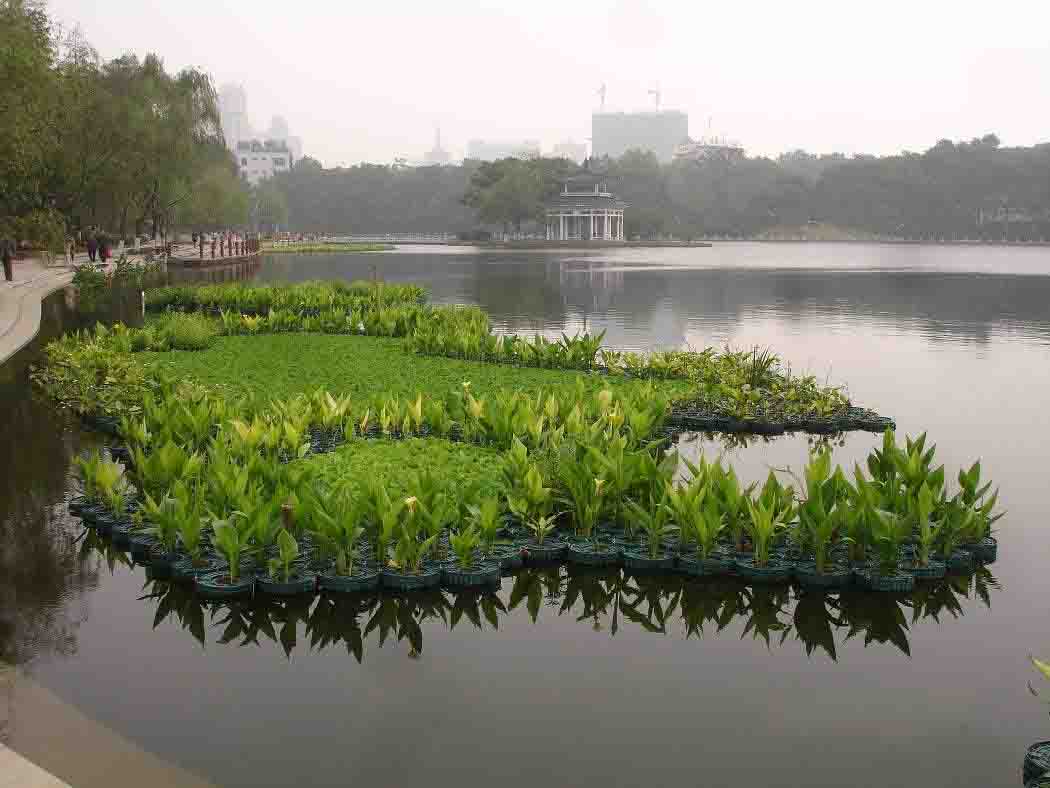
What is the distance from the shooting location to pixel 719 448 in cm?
1187

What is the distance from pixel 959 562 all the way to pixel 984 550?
34 centimetres

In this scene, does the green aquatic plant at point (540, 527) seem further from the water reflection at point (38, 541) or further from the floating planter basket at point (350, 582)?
the water reflection at point (38, 541)

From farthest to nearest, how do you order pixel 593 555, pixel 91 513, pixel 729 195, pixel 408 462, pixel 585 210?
1. pixel 729 195
2. pixel 585 210
3. pixel 408 462
4. pixel 91 513
5. pixel 593 555

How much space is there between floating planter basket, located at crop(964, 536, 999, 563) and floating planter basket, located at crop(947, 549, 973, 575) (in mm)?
143

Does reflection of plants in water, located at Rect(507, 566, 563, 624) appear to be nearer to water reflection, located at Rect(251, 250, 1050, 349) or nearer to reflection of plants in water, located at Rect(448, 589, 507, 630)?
reflection of plants in water, located at Rect(448, 589, 507, 630)

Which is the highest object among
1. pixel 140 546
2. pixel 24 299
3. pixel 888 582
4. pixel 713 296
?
pixel 24 299

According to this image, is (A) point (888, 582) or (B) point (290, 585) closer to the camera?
(B) point (290, 585)

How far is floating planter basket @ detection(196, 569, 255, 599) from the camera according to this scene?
7.20 meters

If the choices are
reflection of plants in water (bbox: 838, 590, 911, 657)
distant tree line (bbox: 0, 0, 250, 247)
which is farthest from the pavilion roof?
reflection of plants in water (bbox: 838, 590, 911, 657)

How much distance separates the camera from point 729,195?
5497 inches

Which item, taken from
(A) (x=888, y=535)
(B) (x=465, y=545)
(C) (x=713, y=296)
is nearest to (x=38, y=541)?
(B) (x=465, y=545)

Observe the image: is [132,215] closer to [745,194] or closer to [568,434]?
[568,434]

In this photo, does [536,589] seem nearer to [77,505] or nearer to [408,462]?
[408,462]

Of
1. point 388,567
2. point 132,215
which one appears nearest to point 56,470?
point 388,567
